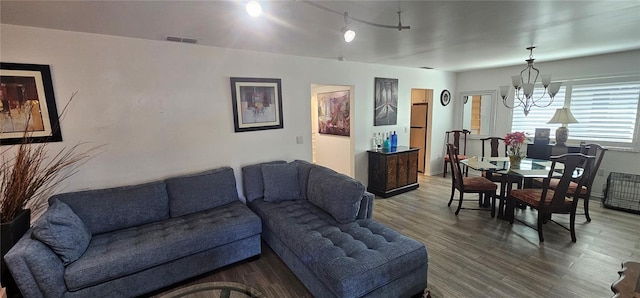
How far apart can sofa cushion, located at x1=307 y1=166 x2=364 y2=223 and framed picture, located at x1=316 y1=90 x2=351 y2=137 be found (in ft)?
6.77

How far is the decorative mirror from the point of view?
5715mm

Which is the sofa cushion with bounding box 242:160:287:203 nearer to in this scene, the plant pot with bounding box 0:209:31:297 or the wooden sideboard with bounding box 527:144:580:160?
the plant pot with bounding box 0:209:31:297

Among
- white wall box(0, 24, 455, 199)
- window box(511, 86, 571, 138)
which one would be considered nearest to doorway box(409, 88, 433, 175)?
window box(511, 86, 571, 138)

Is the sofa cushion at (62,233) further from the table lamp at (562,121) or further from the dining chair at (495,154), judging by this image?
the table lamp at (562,121)

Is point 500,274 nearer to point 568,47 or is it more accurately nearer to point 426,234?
point 426,234

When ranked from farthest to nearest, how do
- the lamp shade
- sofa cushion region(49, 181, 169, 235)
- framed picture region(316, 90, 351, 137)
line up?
1. framed picture region(316, 90, 351, 137)
2. the lamp shade
3. sofa cushion region(49, 181, 169, 235)

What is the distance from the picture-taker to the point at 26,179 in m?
2.17

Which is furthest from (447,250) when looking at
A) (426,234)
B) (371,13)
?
(371,13)

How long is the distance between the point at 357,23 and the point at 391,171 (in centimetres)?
287

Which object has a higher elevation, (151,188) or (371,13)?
(371,13)

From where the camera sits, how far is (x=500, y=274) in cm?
248

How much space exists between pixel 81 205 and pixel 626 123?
285 inches

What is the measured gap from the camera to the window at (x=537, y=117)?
4777mm

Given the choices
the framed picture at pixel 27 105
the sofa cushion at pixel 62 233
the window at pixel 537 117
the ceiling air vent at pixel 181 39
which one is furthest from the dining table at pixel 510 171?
the framed picture at pixel 27 105
